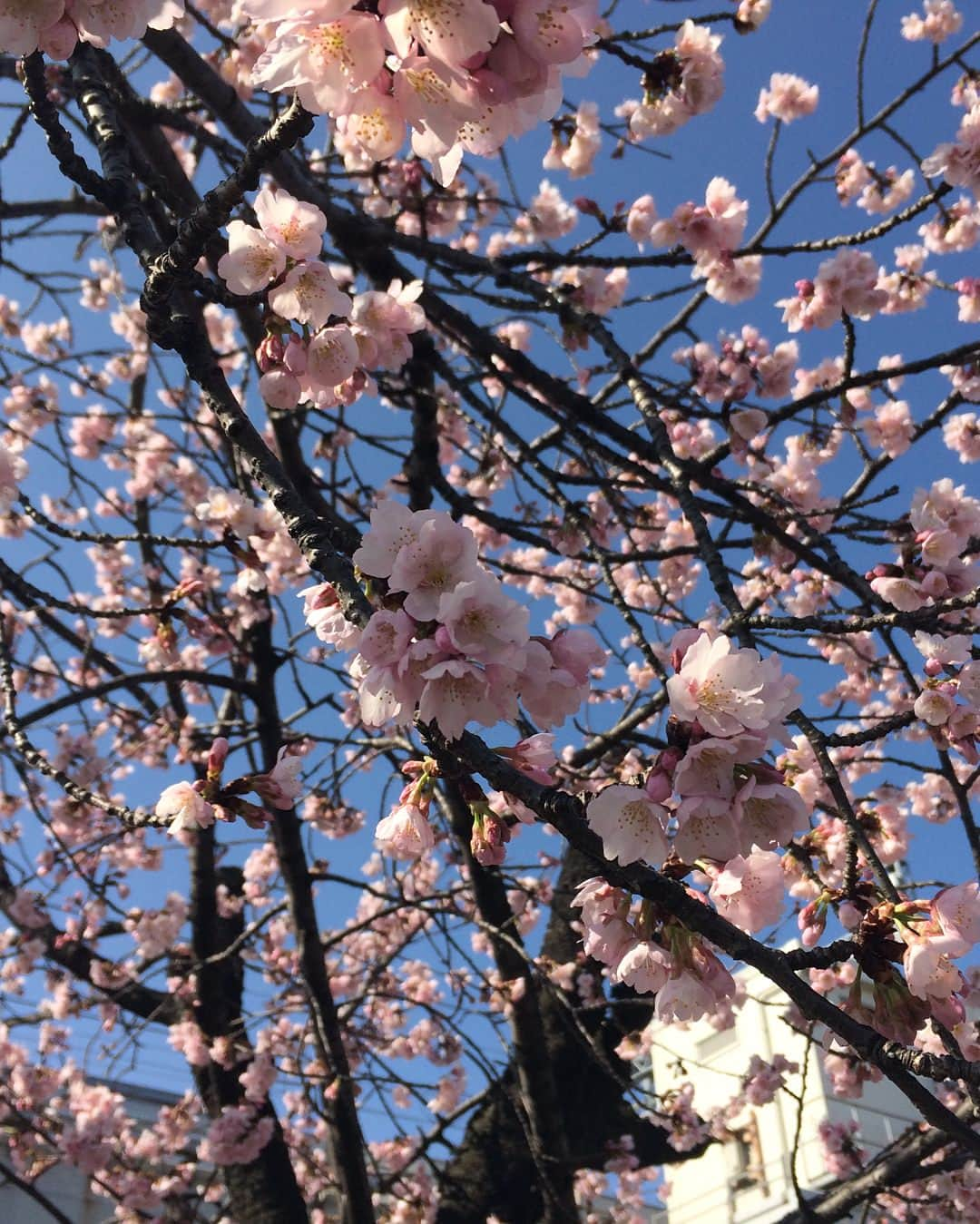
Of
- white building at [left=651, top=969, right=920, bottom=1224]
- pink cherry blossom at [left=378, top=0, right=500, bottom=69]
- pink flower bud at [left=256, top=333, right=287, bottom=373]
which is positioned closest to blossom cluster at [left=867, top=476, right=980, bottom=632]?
pink flower bud at [left=256, top=333, right=287, bottom=373]

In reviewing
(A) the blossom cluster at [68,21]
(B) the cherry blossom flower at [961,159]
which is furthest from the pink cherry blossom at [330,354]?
(B) the cherry blossom flower at [961,159]

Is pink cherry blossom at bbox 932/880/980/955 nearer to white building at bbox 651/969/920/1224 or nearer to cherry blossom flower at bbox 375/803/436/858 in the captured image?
cherry blossom flower at bbox 375/803/436/858

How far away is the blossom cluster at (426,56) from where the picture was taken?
0.82m

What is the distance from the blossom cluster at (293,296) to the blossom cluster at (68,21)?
0.36 m

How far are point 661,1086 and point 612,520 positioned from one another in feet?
52.9

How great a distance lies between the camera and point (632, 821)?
1016 mm

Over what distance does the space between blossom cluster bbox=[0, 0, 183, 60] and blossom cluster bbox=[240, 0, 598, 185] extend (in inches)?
12.5

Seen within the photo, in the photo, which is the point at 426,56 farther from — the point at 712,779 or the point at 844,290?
the point at 844,290

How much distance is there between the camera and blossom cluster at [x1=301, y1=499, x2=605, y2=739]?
3.07 ft

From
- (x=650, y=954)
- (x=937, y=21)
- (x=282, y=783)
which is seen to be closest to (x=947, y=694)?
(x=650, y=954)

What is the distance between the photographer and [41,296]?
4.30 m

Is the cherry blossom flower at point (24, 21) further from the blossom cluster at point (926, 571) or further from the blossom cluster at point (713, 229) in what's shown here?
the blossom cluster at point (713, 229)

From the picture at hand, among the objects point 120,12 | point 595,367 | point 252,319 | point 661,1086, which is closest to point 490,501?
point 252,319

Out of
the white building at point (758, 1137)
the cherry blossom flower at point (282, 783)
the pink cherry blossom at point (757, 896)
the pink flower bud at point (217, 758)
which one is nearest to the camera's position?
the pink cherry blossom at point (757, 896)
